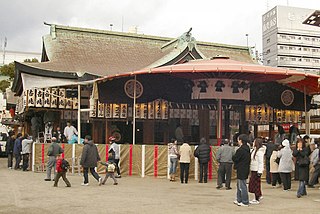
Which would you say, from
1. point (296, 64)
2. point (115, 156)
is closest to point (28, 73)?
point (115, 156)

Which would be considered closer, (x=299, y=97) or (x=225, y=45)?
(x=299, y=97)

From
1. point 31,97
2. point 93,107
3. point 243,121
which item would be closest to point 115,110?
point 93,107

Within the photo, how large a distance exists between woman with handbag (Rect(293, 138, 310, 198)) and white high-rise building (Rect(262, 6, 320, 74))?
65882mm

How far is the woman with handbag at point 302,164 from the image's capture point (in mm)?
11742

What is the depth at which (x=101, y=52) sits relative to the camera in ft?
85.5

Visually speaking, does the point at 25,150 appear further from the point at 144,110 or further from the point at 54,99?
the point at 144,110

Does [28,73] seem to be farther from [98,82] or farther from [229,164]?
[229,164]

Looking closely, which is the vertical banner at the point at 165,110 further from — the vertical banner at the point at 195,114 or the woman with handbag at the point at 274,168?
the woman with handbag at the point at 274,168

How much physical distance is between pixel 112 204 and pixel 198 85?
1114 cm

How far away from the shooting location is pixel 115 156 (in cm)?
1627

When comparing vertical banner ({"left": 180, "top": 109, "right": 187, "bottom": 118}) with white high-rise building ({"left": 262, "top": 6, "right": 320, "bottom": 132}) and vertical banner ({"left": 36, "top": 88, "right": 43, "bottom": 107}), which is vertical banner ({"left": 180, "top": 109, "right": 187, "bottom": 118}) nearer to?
vertical banner ({"left": 36, "top": 88, "right": 43, "bottom": 107})

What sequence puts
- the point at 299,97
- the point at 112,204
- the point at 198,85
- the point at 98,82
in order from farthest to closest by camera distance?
the point at 299,97, the point at 198,85, the point at 98,82, the point at 112,204

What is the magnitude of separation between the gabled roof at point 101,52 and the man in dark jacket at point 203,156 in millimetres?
7748

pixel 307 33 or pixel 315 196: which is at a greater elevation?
pixel 307 33
